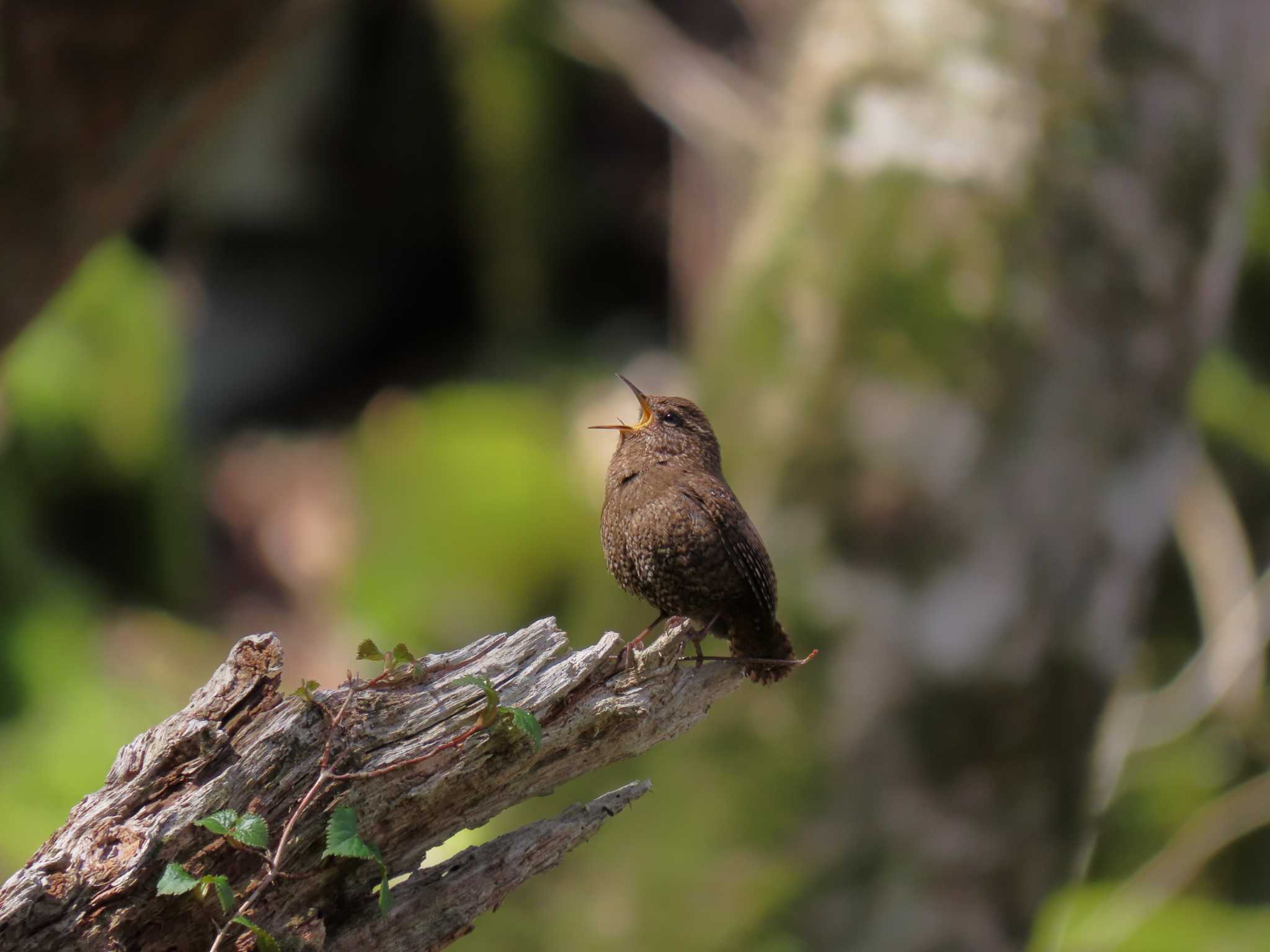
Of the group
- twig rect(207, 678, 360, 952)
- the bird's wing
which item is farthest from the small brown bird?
twig rect(207, 678, 360, 952)

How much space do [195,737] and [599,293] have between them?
13438mm

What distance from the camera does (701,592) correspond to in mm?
2400

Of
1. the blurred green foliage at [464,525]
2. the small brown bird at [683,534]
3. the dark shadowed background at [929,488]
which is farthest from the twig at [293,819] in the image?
the blurred green foliage at [464,525]

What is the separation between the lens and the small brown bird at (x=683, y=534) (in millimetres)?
2357

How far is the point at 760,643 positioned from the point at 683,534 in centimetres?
36

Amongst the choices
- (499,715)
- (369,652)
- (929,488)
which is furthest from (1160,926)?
(369,652)

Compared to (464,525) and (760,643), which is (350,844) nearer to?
(760,643)

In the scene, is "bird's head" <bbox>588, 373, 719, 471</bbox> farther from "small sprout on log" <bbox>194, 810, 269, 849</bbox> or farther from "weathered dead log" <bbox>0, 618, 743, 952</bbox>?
"small sprout on log" <bbox>194, 810, 269, 849</bbox>

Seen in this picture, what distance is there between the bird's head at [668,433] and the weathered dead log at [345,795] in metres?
0.35

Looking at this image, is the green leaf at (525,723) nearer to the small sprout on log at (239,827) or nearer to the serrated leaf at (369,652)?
the serrated leaf at (369,652)

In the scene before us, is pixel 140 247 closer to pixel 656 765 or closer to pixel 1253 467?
pixel 656 765

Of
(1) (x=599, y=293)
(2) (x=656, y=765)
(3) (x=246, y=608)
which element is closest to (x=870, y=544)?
(2) (x=656, y=765)

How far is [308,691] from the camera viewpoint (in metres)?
2.14

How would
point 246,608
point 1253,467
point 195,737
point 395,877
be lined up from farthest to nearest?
A: point 246,608 < point 1253,467 < point 395,877 < point 195,737
